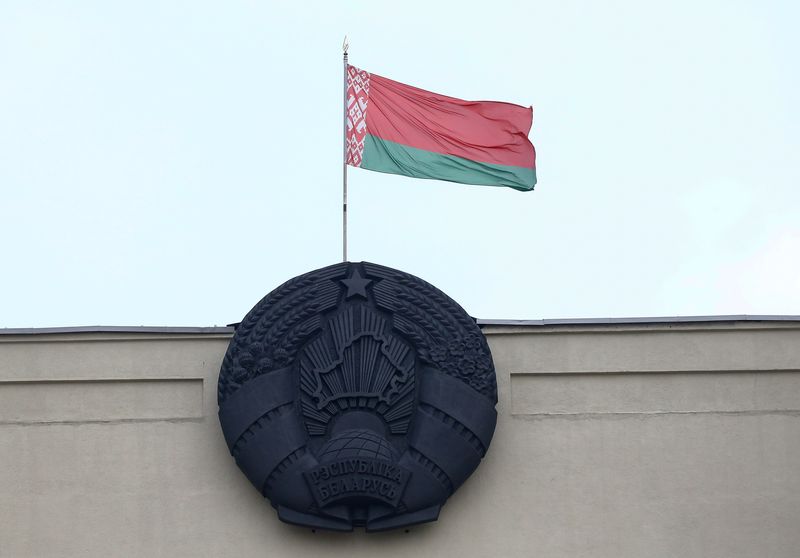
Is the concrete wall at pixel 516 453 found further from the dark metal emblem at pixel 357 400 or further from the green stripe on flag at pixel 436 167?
the green stripe on flag at pixel 436 167

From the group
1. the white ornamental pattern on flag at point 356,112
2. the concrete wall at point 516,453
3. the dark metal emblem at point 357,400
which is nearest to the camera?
the dark metal emblem at point 357,400

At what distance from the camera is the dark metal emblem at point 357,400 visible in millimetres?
14266

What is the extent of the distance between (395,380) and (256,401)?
1.20m

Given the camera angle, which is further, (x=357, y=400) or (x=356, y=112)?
(x=356, y=112)

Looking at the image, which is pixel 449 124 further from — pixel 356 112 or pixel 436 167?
pixel 356 112

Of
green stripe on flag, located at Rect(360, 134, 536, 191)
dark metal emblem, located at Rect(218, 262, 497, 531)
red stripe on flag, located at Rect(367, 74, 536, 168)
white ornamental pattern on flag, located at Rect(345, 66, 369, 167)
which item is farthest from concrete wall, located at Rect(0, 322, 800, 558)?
white ornamental pattern on flag, located at Rect(345, 66, 369, 167)

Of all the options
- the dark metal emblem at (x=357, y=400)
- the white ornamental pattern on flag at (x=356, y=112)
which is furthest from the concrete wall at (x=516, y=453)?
the white ornamental pattern on flag at (x=356, y=112)

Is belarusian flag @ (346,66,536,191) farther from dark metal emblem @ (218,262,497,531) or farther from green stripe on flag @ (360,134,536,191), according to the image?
dark metal emblem @ (218,262,497,531)

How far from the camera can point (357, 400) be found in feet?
47.4

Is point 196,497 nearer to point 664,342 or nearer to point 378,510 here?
point 378,510

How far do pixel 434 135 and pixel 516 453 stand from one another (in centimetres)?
312

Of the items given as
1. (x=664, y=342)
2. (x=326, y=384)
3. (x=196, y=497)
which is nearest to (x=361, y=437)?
(x=326, y=384)

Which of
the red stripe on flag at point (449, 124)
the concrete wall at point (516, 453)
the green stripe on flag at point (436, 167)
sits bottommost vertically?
the concrete wall at point (516, 453)

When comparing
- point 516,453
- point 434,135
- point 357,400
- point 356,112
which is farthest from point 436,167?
point 516,453
